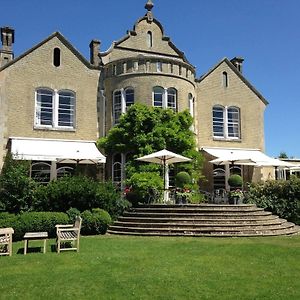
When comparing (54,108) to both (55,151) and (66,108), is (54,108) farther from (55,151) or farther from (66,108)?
(55,151)

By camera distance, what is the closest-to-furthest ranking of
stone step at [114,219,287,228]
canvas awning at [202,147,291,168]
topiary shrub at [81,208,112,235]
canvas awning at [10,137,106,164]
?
stone step at [114,219,287,228] → topiary shrub at [81,208,112,235] → canvas awning at [10,137,106,164] → canvas awning at [202,147,291,168]

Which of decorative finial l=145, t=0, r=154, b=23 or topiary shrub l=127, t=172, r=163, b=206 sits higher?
decorative finial l=145, t=0, r=154, b=23

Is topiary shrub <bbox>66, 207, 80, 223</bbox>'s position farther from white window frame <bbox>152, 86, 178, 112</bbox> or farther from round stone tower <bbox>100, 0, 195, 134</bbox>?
white window frame <bbox>152, 86, 178, 112</bbox>

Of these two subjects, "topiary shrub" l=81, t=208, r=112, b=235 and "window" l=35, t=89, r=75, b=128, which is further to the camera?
"window" l=35, t=89, r=75, b=128

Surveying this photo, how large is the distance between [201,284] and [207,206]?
38.3 ft

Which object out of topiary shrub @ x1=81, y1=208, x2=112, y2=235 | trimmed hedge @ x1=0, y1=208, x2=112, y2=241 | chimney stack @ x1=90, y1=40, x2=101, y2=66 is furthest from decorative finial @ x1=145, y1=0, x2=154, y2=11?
topiary shrub @ x1=81, y1=208, x2=112, y2=235

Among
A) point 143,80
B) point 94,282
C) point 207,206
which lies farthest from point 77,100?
point 94,282

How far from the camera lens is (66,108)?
28406 mm

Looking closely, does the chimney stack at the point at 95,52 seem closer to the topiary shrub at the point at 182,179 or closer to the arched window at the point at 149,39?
the arched window at the point at 149,39

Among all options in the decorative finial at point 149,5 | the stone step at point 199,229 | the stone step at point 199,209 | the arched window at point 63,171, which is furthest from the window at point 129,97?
the stone step at point 199,229

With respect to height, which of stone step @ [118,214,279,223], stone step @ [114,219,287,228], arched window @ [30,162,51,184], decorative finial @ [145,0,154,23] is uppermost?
Answer: decorative finial @ [145,0,154,23]

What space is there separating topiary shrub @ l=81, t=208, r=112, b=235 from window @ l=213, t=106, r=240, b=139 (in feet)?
49.5

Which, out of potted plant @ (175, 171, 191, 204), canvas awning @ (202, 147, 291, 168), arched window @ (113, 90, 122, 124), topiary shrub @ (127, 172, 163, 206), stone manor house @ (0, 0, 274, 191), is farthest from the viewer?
arched window @ (113, 90, 122, 124)

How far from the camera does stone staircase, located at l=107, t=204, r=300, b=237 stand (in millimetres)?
19297
